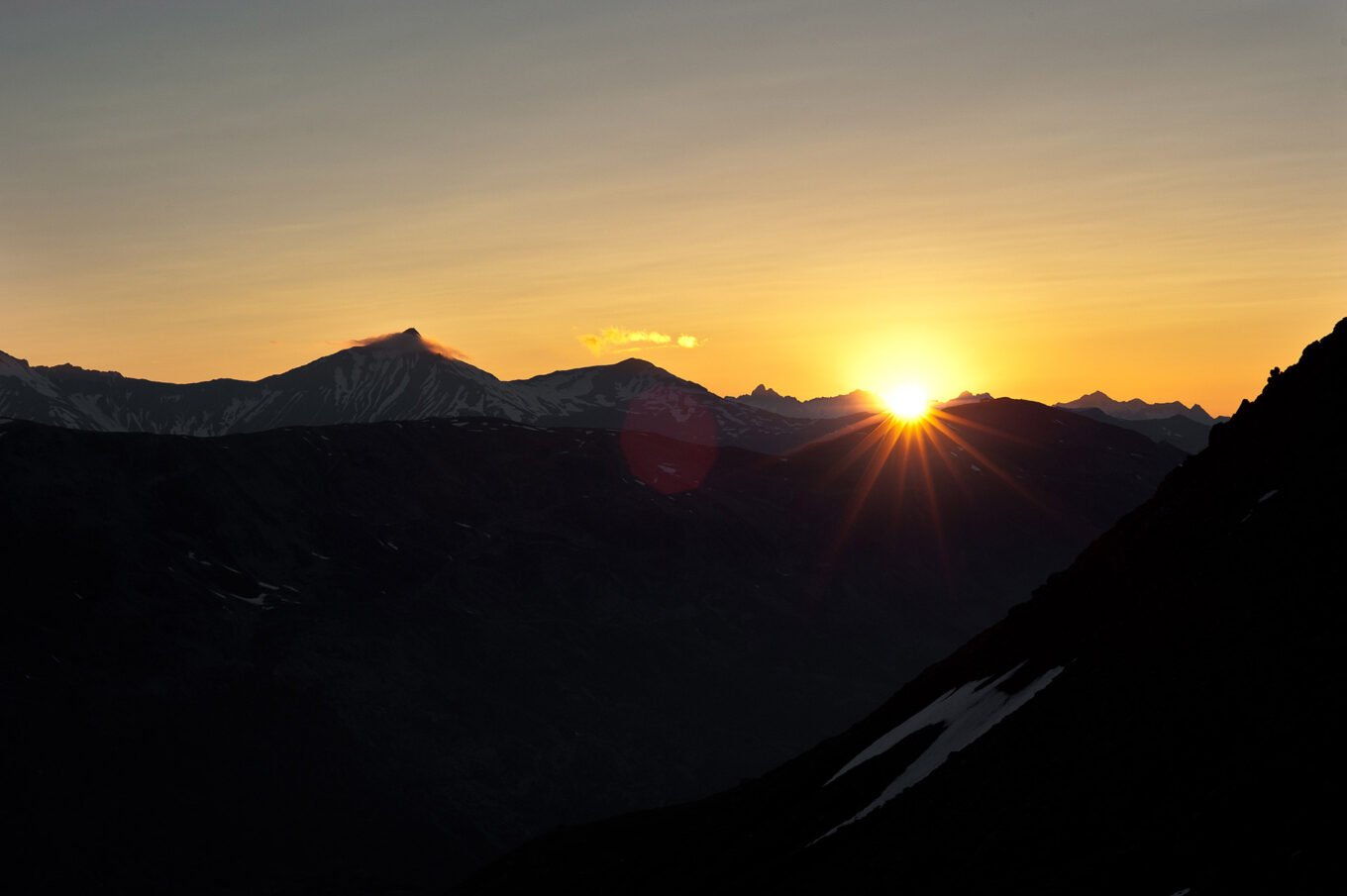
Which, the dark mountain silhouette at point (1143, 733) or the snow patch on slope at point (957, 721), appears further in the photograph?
the snow patch on slope at point (957, 721)

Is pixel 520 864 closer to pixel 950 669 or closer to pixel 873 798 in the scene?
pixel 950 669

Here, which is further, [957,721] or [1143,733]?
[957,721]

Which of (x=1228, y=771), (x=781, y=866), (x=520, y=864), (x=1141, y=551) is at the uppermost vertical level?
(x=1141, y=551)

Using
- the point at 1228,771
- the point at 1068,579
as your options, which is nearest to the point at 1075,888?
the point at 1228,771

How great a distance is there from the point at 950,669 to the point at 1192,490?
23512 mm

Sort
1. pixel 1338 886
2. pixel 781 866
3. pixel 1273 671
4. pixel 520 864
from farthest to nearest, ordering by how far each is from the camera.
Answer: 1. pixel 520 864
2. pixel 781 866
3. pixel 1273 671
4. pixel 1338 886

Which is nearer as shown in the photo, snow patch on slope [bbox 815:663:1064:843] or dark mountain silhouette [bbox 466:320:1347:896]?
dark mountain silhouette [bbox 466:320:1347:896]

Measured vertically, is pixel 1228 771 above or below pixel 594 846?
above

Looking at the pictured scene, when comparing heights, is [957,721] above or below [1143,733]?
below

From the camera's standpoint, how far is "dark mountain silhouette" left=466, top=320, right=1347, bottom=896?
117 feet

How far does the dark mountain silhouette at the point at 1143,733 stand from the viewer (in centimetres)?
3562

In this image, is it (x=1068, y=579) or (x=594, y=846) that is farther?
(x=594, y=846)

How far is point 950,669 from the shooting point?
88.8 meters

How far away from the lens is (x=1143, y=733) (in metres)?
45.5
